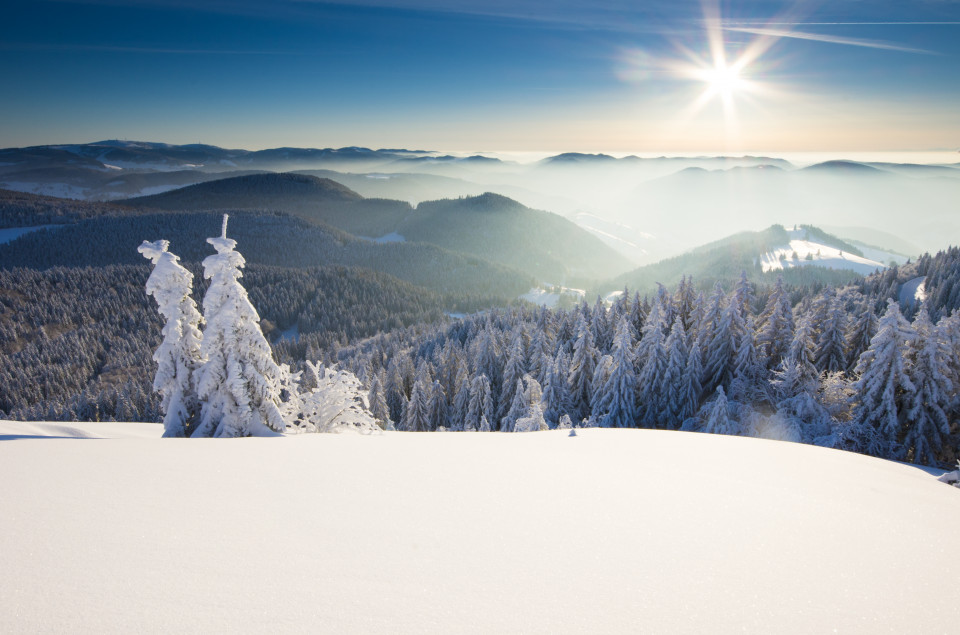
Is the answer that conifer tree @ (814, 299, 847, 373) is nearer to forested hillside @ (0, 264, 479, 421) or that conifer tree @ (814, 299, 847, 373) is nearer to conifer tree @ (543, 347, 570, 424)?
conifer tree @ (543, 347, 570, 424)

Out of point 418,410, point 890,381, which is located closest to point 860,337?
point 890,381

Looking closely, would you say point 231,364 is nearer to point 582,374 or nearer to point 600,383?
point 600,383

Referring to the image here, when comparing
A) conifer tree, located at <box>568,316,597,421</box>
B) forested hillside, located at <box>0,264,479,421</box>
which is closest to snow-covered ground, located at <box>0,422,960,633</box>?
conifer tree, located at <box>568,316,597,421</box>

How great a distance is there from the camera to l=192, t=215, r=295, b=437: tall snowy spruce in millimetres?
14320

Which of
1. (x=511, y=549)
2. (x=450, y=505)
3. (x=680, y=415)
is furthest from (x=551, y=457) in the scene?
(x=680, y=415)

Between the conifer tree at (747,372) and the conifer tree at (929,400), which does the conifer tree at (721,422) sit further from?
the conifer tree at (929,400)

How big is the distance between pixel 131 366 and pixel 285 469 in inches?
5772

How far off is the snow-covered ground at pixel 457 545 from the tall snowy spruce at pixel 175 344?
6337 mm

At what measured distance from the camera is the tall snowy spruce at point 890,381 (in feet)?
73.7

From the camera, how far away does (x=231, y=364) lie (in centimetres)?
1458

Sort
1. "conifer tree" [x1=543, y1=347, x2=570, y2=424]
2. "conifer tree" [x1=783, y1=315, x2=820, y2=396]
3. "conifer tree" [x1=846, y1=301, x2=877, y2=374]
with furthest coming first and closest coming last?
1. "conifer tree" [x1=543, y1=347, x2=570, y2=424]
2. "conifer tree" [x1=846, y1=301, x2=877, y2=374]
3. "conifer tree" [x1=783, y1=315, x2=820, y2=396]

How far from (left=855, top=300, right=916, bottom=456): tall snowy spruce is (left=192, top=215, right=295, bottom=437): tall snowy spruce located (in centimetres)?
2878

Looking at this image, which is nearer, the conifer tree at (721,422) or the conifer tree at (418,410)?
the conifer tree at (721,422)

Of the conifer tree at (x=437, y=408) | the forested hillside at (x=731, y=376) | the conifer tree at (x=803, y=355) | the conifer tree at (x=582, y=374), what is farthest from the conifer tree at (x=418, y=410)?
the conifer tree at (x=803, y=355)
